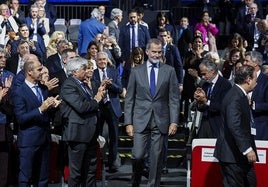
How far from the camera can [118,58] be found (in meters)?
17.9

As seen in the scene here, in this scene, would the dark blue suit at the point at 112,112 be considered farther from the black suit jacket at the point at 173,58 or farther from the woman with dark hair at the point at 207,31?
the woman with dark hair at the point at 207,31

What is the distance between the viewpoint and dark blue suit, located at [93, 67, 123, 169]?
1514cm

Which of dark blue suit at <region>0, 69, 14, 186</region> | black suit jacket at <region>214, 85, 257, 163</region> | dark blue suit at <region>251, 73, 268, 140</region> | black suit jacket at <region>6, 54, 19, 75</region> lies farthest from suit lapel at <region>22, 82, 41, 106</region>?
black suit jacket at <region>6, 54, 19, 75</region>

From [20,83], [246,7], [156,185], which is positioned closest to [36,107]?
[20,83]

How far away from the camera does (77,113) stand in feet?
42.2

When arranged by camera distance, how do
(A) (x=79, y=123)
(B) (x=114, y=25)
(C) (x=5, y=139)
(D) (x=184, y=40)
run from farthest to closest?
(D) (x=184, y=40) < (B) (x=114, y=25) < (C) (x=5, y=139) < (A) (x=79, y=123)

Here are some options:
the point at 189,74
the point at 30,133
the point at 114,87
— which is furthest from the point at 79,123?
the point at 189,74

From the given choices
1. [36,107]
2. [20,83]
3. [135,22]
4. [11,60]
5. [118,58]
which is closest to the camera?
[36,107]

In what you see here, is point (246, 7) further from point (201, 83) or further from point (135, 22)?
point (201, 83)

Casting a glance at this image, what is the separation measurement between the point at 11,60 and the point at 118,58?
233cm

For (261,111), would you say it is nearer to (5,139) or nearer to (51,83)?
(51,83)

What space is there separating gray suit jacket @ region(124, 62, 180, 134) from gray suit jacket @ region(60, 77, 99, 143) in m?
0.61

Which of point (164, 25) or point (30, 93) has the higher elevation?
point (164, 25)

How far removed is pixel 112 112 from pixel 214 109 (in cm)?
246
